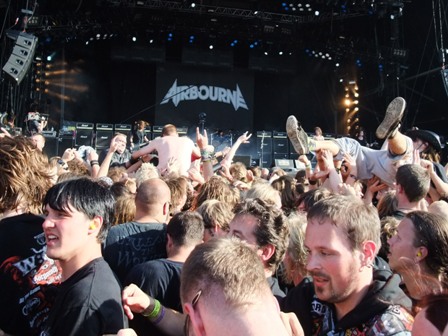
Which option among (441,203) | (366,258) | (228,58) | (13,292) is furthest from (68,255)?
(228,58)

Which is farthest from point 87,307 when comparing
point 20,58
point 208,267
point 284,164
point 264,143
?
point 264,143

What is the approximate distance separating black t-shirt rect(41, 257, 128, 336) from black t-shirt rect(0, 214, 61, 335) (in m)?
0.26

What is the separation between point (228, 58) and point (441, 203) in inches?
616

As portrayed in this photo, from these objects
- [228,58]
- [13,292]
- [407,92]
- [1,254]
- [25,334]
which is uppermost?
[228,58]

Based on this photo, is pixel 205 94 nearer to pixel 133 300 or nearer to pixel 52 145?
pixel 52 145

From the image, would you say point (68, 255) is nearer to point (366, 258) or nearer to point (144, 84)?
point (366, 258)

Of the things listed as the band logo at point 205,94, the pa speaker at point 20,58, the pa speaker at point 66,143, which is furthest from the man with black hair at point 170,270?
the band logo at point 205,94

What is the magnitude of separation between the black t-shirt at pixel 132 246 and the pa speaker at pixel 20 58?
984 centimetres

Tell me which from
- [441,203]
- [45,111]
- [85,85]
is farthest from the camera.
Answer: [85,85]

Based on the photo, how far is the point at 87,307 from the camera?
5.99 ft

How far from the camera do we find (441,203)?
3297 mm

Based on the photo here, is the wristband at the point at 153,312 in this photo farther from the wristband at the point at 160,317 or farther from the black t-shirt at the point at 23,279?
the black t-shirt at the point at 23,279

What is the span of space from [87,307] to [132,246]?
47.7 inches

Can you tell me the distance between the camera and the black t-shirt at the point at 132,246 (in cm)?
299
